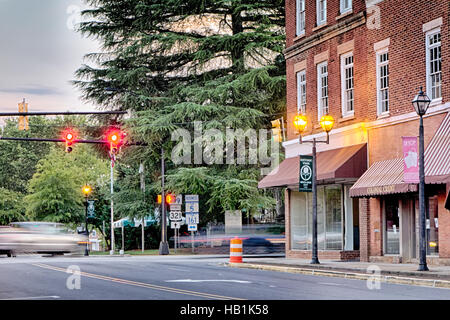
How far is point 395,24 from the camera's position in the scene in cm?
3031

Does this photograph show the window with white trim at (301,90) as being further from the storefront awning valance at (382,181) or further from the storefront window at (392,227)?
the storefront window at (392,227)

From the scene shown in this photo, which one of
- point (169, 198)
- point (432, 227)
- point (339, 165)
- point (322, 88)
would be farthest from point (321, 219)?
point (169, 198)

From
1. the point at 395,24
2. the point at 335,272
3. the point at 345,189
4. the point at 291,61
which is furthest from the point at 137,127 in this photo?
the point at 335,272

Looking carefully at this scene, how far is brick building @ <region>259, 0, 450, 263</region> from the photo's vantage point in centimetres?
2814

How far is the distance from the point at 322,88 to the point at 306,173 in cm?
542

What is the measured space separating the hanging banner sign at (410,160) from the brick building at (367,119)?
101 centimetres

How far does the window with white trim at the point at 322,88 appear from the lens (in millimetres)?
35875

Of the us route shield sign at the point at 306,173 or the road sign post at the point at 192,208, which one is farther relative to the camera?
the road sign post at the point at 192,208

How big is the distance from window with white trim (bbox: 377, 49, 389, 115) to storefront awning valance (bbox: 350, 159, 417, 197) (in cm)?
209

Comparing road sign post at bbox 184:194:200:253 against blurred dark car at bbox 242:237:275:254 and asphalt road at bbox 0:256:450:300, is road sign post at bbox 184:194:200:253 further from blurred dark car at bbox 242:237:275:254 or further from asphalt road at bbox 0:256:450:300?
asphalt road at bbox 0:256:450:300

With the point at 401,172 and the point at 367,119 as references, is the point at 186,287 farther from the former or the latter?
the point at 367,119

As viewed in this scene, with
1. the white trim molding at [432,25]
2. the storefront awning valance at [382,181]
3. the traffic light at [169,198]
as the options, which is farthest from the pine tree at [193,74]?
the white trim molding at [432,25]

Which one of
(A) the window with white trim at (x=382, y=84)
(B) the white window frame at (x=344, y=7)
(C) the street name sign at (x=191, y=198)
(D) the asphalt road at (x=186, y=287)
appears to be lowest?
(D) the asphalt road at (x=186, y=287)
